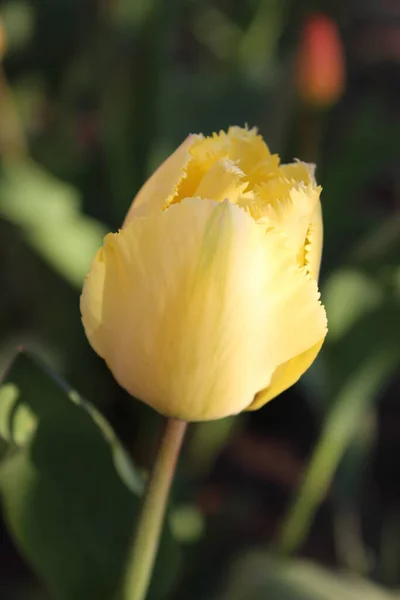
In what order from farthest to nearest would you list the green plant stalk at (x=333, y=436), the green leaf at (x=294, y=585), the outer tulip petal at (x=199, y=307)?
1. the green plant stalk at (x=333, y=436)
2. the green leaf at (x=294, y=585)
3. the outer tulip petal at (x=199, y=307)

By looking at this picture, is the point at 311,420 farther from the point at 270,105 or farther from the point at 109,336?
the point at 109,336

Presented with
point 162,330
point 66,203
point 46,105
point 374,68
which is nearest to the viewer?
point 162,330

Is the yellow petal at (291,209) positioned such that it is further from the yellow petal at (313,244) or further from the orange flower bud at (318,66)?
the orange flower bud at (318,66)

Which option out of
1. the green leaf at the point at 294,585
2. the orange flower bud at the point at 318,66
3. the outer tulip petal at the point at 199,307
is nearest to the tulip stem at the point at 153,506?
the outer tulip petal at the point at 199,307

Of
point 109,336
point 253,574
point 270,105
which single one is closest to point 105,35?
point 270,105

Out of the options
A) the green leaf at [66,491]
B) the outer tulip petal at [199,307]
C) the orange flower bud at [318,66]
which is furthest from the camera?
the orange flower bud at [318,66]

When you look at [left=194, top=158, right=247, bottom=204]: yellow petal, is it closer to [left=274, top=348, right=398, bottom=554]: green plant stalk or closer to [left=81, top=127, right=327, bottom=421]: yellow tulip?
[left=81, top=127, right=327, bottom=421]: yellow tulip
